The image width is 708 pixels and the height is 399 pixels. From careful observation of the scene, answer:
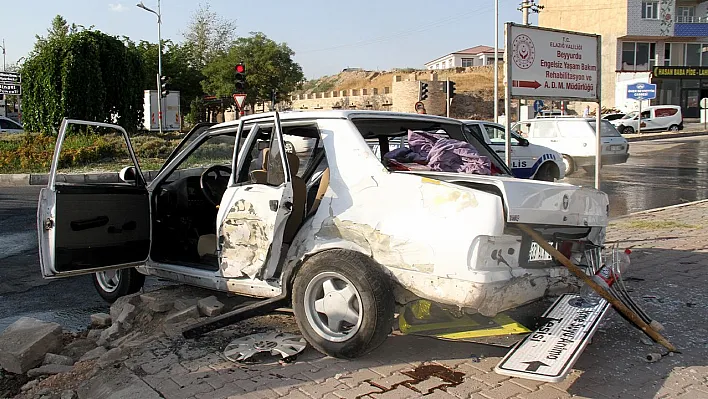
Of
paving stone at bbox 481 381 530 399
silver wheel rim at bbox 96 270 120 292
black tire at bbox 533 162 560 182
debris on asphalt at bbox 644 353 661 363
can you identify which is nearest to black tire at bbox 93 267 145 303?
silver wheel rim at bbox 96 270 120 292

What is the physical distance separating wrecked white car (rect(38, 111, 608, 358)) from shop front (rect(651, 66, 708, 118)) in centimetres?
5353

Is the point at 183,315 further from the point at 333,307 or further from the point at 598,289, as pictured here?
the point at 598,289

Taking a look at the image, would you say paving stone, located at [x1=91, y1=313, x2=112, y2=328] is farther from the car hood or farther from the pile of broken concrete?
the car hood

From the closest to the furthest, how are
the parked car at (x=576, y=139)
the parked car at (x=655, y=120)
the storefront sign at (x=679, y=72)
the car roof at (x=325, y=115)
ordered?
the car roof at (x=325, y=115) → the parked car at (x=576, y=139) → the parked car at (x=655, y=120) → the storefront sign at (x=679, y=72)

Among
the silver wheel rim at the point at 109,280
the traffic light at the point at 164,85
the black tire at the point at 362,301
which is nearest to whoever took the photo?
the black tire at the point at 362,301

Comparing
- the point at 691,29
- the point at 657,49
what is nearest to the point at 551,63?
the point at 657,49

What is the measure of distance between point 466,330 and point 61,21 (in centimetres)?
5442

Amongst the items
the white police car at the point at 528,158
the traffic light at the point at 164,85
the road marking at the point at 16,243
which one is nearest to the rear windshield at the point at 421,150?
the road marking at the point at 16,243

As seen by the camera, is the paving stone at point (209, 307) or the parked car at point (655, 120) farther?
the parked car at point (655, 120)

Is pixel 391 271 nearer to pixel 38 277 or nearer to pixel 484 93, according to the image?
pixel 38 277

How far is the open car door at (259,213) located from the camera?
4195 millimetres

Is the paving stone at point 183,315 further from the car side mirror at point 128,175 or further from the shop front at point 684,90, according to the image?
the shop front at point 684,90

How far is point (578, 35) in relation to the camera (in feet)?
24.5

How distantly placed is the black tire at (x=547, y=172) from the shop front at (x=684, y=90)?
4172cm
